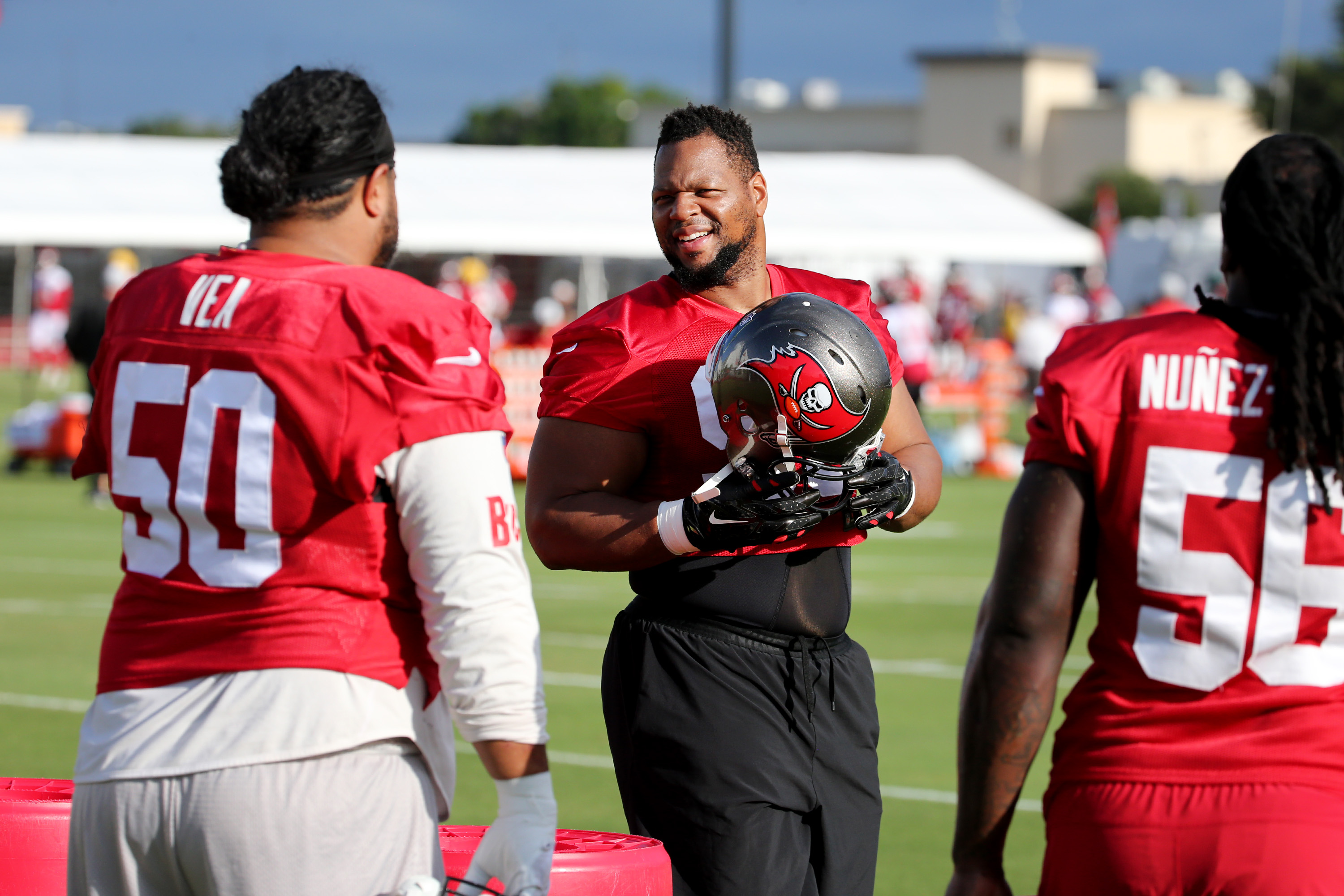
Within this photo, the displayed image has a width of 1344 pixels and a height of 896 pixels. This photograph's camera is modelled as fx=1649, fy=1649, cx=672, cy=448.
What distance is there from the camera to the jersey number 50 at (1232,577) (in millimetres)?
2523

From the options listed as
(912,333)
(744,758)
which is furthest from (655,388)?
(912,333)

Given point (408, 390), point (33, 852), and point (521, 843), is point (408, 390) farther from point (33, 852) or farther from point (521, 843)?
point (33, 852)

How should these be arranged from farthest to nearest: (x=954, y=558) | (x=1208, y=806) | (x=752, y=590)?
(x=954, y=558), (x=752, y=590), (x=1208, y=806)

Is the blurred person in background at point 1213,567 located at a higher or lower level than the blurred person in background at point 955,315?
higher

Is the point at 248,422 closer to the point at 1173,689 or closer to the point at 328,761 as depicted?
the point at 328,761

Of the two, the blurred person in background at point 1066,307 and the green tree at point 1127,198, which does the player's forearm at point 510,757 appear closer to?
the blurred person in background at point 1066,307

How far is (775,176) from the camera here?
116ft

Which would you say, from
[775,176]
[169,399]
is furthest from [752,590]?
[775,176]

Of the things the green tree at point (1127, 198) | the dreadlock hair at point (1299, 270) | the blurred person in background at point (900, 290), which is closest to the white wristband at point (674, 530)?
the dreadlock hair at point (1299, 270)

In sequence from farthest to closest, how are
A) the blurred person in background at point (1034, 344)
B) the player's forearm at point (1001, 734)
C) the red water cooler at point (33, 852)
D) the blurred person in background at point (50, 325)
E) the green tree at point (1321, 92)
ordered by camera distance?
the green tree at point (1321, 92)
the blurred person in background at point (50, 325)
the blurred person in background at point (1034, 344)
the red water cooler at point (33, 852)
the player's forearm at point (1001, 734)

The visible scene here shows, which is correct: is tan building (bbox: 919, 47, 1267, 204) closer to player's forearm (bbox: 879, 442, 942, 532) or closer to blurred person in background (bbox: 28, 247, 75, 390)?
blurred person in background (bbox: 28, 247, 75, 390)

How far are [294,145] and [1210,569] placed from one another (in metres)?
1.59

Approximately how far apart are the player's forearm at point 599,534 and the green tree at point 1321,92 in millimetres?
65258

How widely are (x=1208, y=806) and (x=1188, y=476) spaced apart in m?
0.50
